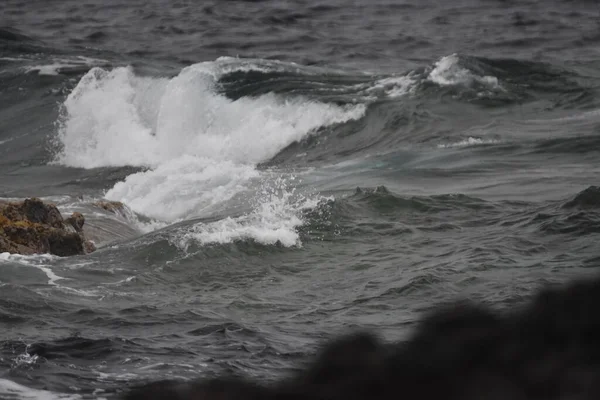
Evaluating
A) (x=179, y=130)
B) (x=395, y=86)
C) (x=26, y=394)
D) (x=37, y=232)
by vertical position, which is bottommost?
(x=179, y=130)

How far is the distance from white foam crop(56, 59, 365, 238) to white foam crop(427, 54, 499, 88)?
2.20 meters

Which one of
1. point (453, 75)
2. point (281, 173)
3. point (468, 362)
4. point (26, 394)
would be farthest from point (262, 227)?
point (453, 75)

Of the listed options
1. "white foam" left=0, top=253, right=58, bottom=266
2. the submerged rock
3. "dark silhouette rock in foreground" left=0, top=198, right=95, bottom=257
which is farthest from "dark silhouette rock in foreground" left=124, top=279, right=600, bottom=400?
the submerged rock

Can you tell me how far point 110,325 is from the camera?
28.0 ft

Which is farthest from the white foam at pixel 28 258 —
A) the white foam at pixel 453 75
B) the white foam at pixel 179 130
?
the white foam at pixel 453 75

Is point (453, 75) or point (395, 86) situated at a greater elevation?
point (453, 75)

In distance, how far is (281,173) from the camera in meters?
16.9

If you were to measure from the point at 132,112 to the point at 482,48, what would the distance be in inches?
352

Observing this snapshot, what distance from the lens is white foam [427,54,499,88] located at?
2153 centimetres

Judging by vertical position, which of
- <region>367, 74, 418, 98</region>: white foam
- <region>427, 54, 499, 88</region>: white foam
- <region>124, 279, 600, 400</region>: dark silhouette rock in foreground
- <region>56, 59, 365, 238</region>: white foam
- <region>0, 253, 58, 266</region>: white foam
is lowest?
<region>56, 59, 365, 238</region>: white foam

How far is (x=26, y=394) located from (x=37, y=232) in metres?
4.79

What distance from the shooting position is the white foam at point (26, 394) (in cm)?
662

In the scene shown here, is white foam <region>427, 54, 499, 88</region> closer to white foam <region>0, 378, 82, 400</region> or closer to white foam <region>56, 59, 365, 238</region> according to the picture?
white foam <region>56, 59, 365, 238</region>

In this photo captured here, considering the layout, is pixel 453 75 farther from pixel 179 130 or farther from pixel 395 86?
pixel 179 130
